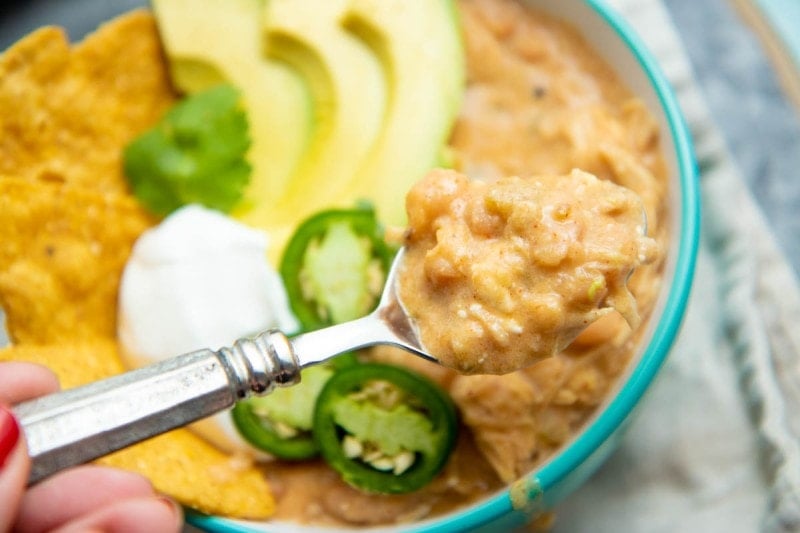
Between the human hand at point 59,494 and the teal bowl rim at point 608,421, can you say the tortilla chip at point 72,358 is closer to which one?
the human hand at point 59,494

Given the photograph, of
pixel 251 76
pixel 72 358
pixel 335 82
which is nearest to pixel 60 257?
pixel 72 358

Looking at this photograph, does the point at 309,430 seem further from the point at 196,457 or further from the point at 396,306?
the point at 396,306

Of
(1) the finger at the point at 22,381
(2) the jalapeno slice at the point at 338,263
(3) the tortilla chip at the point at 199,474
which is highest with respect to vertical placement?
(2) the jalapeno slice at the point at 338,263

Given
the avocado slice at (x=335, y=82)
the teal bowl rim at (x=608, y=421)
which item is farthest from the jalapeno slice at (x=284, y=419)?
the avocado slice at (x=335, y=82)

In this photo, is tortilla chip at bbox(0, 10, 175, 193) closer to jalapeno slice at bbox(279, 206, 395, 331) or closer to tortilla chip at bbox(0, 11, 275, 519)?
tortilla chip at bbox(0, 11, 275, 519)

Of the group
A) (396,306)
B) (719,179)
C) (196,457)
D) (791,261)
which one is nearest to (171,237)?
(196,457)

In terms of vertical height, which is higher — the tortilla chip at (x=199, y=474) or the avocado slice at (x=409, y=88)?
the avocado slice at (x=409, y=88)

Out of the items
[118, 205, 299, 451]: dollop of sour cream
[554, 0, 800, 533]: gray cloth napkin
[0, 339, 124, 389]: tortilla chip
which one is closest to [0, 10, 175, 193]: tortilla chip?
[118, 205, 299, 451]: dollop of sour cream
